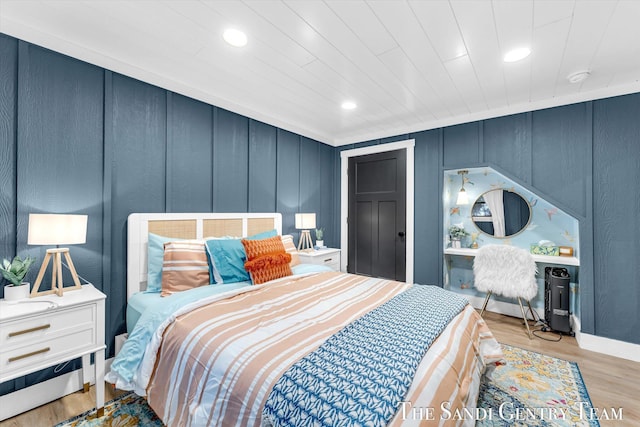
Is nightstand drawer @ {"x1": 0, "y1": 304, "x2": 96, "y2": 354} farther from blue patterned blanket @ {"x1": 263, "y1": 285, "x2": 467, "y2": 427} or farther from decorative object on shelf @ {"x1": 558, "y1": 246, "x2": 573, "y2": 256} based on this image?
decorative object on shelf @ {"x1": 558, "y1": 246, "x2": 573, "y2": 256}

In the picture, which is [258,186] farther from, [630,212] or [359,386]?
[630,212]

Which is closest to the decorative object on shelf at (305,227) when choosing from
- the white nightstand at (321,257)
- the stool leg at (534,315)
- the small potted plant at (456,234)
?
the white nightstand at (321,257)

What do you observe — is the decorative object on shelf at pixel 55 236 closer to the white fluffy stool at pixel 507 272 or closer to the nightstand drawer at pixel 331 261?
the nightstand drawer at pixel 331 261

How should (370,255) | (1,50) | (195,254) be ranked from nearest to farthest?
(1,50) < (195,254) < (370,255)

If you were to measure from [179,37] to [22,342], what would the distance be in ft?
6.92

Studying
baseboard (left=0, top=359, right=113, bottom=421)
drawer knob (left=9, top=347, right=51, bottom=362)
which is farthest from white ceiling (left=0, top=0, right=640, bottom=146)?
baseboard (left=0, top=359, right=113, bottom=421)

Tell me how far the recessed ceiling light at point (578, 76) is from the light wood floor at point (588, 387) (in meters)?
2.50

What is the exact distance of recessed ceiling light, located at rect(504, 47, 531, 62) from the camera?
2057mm

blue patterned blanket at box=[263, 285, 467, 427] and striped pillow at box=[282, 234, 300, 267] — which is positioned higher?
striped pillow at box=[282, 234, 300, 267]

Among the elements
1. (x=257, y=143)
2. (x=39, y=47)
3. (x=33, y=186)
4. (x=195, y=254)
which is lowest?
(x=195, y=254)

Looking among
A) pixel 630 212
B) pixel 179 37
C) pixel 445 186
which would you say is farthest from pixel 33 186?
pixel 630 212

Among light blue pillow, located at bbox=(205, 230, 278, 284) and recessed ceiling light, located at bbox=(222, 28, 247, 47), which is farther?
light blue pillow, located at bbox=(205, 230, 278, 284)

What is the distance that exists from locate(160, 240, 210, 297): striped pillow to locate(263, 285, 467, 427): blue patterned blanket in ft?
4.49

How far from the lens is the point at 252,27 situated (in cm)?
181
